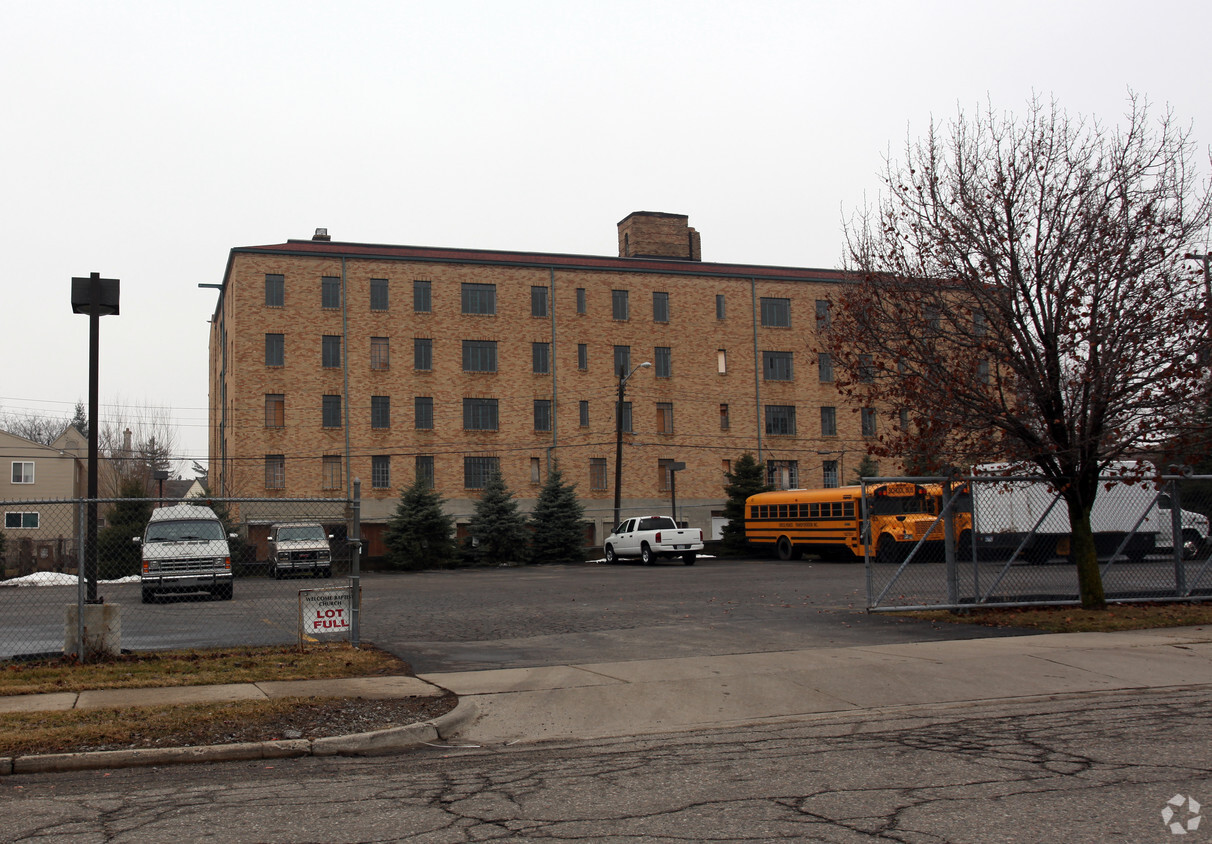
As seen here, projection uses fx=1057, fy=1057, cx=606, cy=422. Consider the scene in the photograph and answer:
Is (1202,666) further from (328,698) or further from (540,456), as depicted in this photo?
(540,456)

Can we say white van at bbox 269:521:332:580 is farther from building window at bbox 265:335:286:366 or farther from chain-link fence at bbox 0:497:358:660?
building window at bbox 265:335:286:366

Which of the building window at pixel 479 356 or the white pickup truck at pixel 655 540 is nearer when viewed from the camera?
the white pickup truck at pixel 655 540

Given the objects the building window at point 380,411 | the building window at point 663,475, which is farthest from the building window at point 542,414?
the building window at point 380,411

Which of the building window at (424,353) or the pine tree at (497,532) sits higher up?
the building window at (424,353)

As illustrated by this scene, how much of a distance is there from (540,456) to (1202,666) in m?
46.2

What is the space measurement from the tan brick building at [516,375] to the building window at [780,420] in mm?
92

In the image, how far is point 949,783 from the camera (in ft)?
22.4

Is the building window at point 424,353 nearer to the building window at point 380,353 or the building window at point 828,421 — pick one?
the building window at point 380,353

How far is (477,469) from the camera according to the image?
5594cm

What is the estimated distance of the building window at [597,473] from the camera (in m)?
57.8

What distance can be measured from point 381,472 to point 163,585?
4091cm

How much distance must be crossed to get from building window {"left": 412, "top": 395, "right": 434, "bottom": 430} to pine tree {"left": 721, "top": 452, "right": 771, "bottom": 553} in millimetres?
16050

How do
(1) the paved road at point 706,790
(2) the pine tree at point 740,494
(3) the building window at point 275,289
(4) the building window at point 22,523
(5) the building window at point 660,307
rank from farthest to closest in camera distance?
1. (5) the building window at point 660,307
2. (3) the building window at point 275,289
3. (2) the pine tree at point 740,494
4. (4) the building window at point 22,523
5. (1) the paved road at point 706,790

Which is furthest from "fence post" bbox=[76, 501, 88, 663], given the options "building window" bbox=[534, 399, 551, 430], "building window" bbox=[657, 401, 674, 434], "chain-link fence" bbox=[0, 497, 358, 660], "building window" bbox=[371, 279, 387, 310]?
"building window" bbox=[657, 401, 674, 434]
